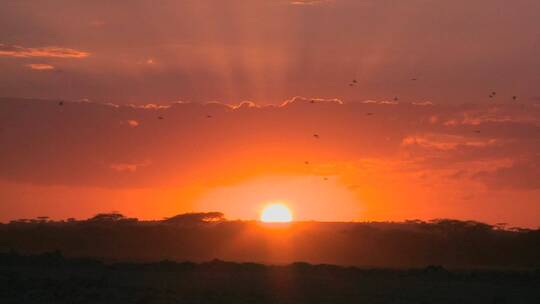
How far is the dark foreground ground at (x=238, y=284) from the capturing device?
33844mm

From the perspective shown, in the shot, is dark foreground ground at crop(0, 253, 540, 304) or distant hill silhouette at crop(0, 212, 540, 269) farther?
distant hill silhouette at crop(0, 212, 540, 269)

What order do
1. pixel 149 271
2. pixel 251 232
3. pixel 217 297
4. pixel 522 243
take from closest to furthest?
pixel 217 297 < pixel 149 271 < pixel 522 243 < pixel 251 232

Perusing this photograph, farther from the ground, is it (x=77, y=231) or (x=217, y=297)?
(x=77, y=231)

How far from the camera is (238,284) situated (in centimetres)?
3709

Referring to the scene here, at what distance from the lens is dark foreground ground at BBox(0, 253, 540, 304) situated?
3384cm

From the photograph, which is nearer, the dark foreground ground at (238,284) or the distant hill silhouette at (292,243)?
the dark foreground ground at (238,284)

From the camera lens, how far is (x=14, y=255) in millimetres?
44031

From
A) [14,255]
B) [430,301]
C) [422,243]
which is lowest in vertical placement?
[430,301]

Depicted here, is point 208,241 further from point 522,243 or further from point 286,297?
point 286,297

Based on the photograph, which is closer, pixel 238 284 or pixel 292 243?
pixel 238 284

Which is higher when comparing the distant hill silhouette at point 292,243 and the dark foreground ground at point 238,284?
the distant hill silhouette at point 292,243

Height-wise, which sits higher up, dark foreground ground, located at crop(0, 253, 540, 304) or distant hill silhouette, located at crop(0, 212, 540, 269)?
distant hill silhouette, located at crop(0, 212, 540, 269)

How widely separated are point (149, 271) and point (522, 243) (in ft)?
101

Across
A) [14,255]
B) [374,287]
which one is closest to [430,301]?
[374,287]
